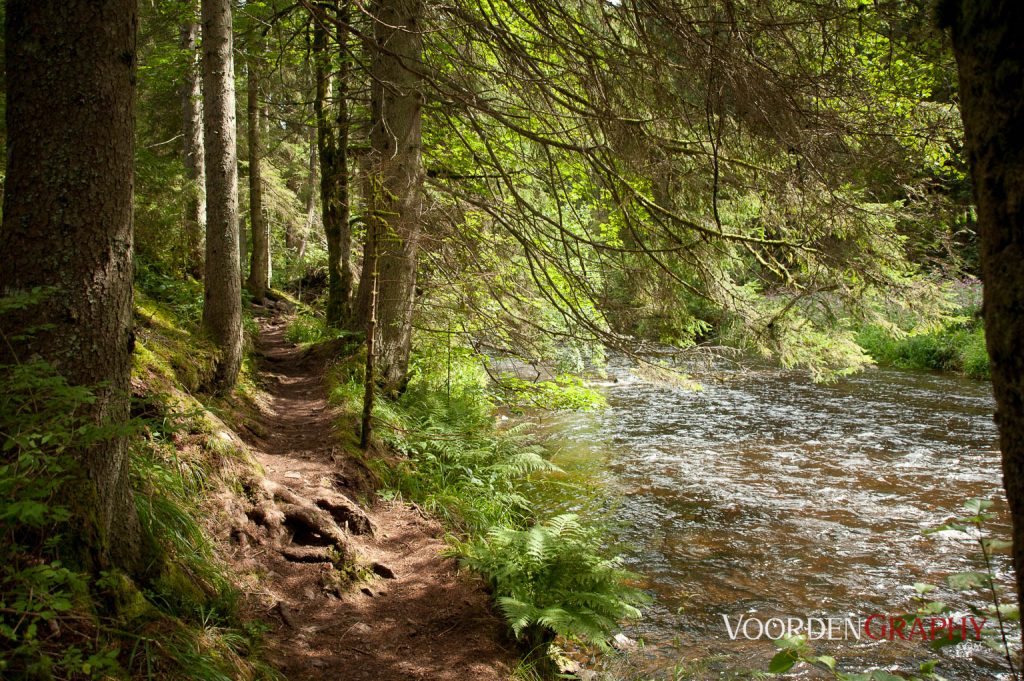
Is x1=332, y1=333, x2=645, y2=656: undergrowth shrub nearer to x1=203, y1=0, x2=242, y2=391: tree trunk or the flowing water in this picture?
the flowing water

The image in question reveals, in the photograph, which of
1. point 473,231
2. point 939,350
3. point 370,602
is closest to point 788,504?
point 473,231

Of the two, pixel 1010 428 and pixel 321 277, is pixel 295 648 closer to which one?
pixel 1010 428

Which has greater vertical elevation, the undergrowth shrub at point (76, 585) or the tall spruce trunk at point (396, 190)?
the tall spruce trunk at point (396, 190)

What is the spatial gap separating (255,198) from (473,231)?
8.96 meters

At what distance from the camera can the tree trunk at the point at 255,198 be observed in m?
12.8

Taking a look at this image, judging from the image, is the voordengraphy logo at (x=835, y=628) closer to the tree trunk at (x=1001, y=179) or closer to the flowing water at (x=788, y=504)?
the flowing water at (x=788, y=504)

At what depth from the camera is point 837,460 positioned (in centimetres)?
992

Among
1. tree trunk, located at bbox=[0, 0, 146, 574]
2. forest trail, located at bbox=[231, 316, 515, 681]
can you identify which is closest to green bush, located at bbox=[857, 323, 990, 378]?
forest trail, located at bbox=[231, 316, 515, 681]

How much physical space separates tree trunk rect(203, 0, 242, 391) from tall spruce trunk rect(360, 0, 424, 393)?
66.3 inches

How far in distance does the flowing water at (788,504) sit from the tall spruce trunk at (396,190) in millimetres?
3558

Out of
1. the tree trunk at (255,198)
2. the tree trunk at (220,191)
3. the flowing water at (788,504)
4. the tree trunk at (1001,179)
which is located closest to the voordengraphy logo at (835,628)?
the flowing water at (788,504)

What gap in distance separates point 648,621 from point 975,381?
1404 centimetres

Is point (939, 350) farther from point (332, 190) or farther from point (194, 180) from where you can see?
point (194, 180)

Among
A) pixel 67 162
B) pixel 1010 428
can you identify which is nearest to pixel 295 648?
pixel 67 162
